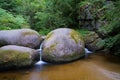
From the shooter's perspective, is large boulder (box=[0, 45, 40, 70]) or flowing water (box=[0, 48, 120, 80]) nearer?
flowing water (box=[0, 48, 120, 80])

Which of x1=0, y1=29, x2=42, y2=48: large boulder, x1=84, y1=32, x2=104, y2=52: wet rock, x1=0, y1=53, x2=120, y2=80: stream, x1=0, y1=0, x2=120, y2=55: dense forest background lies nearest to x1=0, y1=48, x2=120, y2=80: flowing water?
x1=0, y1=53, x2=120, y2=80: stream

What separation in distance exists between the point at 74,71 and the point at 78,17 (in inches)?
216

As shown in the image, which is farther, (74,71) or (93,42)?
(93,42)

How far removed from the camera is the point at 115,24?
7543mm

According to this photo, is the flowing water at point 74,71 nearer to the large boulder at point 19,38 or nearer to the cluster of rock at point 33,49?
the cluster of rock at point 33,49

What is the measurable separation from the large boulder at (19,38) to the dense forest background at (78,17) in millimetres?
1447

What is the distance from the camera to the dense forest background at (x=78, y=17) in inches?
311

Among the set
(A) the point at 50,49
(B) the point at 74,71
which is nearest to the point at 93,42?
(A) the point at 50,49

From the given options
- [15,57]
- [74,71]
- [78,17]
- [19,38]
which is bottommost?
[74,71]

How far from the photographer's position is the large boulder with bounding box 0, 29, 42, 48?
859cm

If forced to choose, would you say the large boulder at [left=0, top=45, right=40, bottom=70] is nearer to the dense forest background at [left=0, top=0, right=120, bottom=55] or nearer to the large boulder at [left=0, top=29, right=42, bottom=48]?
the large boulder at [left=0, top=29, right=42, bottom=48]

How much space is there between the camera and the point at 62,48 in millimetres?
7699

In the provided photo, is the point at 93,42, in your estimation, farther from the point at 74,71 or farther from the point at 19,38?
the point at 19,38

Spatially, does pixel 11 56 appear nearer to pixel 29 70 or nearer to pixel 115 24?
pixel 29 70
